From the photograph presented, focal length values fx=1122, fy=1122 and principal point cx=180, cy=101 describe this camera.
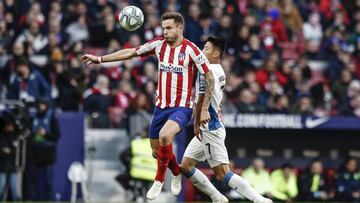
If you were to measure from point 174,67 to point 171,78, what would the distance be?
6.1 inches

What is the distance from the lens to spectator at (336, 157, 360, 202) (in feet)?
69.5

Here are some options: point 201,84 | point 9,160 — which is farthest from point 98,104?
point 201,84

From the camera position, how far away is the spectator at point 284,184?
2141 centimetres

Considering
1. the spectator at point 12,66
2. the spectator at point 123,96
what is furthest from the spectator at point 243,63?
the spectator at point 12,66

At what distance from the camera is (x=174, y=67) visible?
1441 cm

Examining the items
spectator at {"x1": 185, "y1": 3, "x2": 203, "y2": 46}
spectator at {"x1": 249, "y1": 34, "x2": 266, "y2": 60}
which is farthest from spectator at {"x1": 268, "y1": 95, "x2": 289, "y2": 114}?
spectator at {"x1": 185, "y1": 3, "x2": 203, "y2": 46}

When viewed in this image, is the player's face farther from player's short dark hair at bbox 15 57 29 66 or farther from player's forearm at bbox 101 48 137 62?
player's short dark hair at bbox 15 57 29 66

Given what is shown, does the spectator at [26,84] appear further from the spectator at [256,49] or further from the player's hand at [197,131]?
the player's hand at [197,131]

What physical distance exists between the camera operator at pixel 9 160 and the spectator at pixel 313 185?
5411mm

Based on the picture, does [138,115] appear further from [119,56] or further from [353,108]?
[119,56]

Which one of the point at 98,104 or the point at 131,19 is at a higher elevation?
the point at 131,19

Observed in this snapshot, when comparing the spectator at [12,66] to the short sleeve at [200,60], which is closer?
the short sleeve at [200,60]

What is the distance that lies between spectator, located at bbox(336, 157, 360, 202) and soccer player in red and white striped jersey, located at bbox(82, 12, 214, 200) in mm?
7372

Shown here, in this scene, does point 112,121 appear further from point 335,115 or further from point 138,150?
point 335,115
